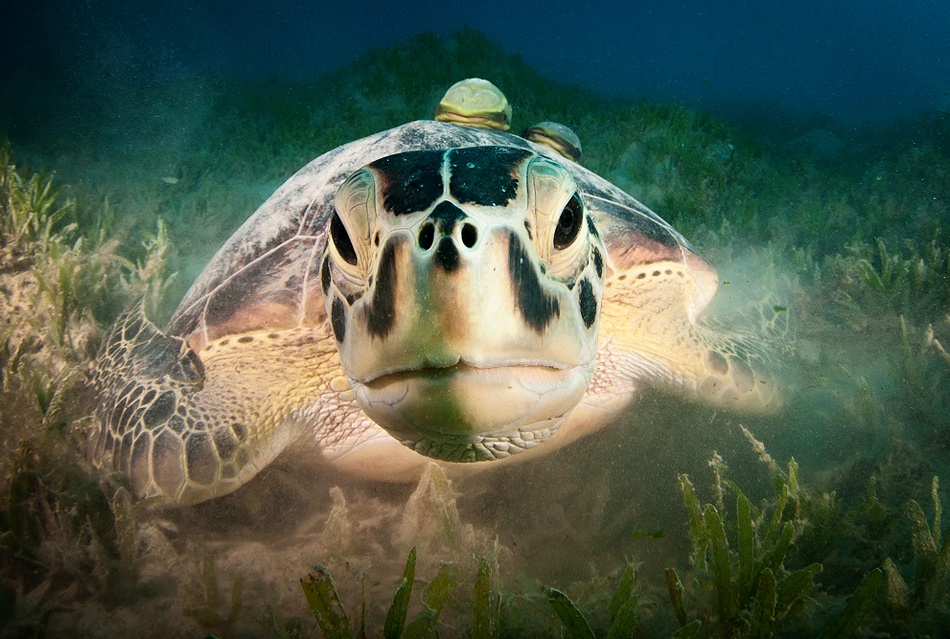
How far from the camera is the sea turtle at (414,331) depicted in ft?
3.17

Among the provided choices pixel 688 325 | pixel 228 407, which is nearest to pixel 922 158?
pixel 688 325

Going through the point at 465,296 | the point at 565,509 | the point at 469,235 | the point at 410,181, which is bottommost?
the point at 565,509

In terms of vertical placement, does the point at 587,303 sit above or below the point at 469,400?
above

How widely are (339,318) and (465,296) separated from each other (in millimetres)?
484

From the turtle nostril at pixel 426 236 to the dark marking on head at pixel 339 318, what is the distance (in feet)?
1.18

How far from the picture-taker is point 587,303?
1.23 m

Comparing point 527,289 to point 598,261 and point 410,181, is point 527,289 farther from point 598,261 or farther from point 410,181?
point 598,261

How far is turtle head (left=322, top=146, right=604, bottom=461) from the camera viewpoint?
3.06 feet

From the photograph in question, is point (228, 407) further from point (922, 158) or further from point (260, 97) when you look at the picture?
point (260, 97)

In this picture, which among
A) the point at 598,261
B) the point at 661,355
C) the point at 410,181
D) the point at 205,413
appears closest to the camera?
the point at 410,181

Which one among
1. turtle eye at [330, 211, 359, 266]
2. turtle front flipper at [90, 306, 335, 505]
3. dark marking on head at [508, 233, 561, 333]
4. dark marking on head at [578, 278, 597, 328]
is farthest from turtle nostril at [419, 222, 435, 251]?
turtle front flipper at [90, 306, 335, 505]

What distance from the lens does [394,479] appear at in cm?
189

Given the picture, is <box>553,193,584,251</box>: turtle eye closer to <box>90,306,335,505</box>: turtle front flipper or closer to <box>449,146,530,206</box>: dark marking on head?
<box>449,146,530,206</box>: dark marking on head

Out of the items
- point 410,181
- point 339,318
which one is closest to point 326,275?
point 339,318
